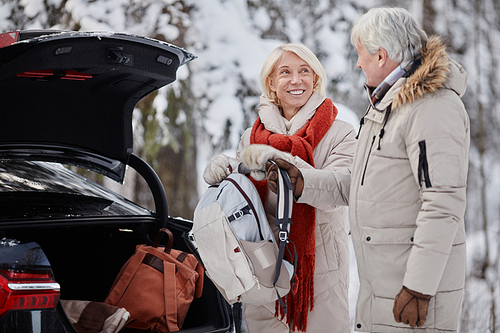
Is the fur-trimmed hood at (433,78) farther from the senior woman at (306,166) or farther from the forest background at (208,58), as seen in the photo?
the forest background at (208,58)

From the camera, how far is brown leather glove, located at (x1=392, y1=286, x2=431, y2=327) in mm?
1637

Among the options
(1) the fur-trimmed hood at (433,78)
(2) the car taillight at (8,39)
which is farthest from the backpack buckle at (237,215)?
(2) the car taillight at (8,39)

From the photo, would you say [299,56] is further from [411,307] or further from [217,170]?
[411,307]

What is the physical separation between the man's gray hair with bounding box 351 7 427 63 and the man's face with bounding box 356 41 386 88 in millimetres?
30

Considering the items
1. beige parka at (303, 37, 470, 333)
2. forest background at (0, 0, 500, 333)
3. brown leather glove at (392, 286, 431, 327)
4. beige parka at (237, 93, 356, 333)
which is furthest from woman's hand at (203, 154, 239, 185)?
forest background at (0, 0, 500, 333)

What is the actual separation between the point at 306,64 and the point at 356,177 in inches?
33.7

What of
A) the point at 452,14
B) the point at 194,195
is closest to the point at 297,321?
the point at 194,195

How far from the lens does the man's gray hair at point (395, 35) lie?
1.80 metres

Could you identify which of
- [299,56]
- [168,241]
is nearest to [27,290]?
[168,241]

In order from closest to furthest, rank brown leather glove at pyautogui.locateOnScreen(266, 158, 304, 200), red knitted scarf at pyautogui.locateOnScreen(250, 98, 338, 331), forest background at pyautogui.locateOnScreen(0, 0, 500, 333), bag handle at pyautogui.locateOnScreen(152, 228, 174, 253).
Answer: brown leather glove at pyautogui.locateOnScreen(266, 158, 304, 200), red knitted scarf at pyautogui.locateOnScreen(250, 98, 338, 331), bag handle at pyautogui.locateOnScreen(152, 228, 174, 253), forest background at pyautogui.locateOnScreen(0, 0, 500, 333)

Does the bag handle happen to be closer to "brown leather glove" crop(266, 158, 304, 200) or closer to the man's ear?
"brown leather glove" crop(266, 158, 304, 200)

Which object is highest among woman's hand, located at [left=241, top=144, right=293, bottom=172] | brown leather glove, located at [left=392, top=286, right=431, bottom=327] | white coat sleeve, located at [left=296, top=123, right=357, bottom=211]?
woman's hand, located at [left=241, top=144, right=293, bottom=172]

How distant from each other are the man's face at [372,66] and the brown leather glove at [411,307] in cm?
83

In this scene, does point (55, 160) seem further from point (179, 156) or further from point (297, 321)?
A: point (179, 156)
